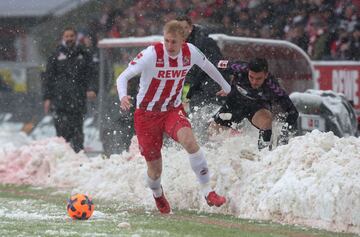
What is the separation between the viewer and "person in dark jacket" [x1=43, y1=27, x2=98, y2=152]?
15.2 metres

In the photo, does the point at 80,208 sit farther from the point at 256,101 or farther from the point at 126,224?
the point at 256,101

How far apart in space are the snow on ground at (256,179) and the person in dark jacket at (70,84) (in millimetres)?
1872

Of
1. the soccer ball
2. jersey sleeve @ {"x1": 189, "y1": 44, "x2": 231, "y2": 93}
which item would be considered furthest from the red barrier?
the soccer ball

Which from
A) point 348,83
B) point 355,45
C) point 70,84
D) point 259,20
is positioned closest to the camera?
point 70,84

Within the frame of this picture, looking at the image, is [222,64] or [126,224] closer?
[126,224]

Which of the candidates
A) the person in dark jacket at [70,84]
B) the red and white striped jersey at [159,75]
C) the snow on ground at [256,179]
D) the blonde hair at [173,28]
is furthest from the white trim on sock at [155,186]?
the person in dark jacket at [70,84]

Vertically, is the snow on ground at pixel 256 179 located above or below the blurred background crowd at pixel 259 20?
below

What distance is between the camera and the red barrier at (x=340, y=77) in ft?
57.5

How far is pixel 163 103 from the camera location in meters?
9.77

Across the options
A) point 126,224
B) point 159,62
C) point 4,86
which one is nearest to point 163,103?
point 159,62

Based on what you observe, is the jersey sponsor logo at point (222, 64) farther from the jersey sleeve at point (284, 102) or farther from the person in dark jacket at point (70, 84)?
the person in dark jacket at point (70, 84)

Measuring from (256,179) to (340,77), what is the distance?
8194mm

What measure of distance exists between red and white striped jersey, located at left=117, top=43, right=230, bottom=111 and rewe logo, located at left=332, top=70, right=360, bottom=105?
321 inches

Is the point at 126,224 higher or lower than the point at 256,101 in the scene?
lower
